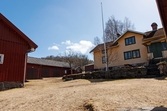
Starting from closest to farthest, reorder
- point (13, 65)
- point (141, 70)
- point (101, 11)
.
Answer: point (13, 65) < point (141, 70) < point (101, 11)

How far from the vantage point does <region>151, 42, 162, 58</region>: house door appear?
18625mm

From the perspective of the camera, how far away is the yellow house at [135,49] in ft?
61.6

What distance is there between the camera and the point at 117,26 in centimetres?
3397

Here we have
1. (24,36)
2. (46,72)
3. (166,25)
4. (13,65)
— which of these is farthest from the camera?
(46,72)

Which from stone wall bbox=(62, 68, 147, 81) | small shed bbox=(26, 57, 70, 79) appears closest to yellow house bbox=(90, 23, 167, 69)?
stone wall bbox=(62, 68, 147, 81)

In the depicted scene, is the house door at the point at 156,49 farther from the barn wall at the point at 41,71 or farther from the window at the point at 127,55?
the barn wall at the point at 41,71

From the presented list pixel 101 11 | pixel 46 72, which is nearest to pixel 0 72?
pixel 101 11

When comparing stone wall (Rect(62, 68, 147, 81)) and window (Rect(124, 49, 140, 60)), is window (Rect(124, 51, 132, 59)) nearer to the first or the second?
window (Rect(124, 49, 140, 60))

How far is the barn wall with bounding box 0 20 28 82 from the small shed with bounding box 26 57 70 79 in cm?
1505

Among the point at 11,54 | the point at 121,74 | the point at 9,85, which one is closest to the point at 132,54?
the point at 121,74

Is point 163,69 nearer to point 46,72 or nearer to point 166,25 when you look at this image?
point 166,25

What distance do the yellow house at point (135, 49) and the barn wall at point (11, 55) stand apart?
1483cm

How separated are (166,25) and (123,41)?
19.0 metres

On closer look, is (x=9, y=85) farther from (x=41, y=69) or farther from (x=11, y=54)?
(x=41, y=69)
